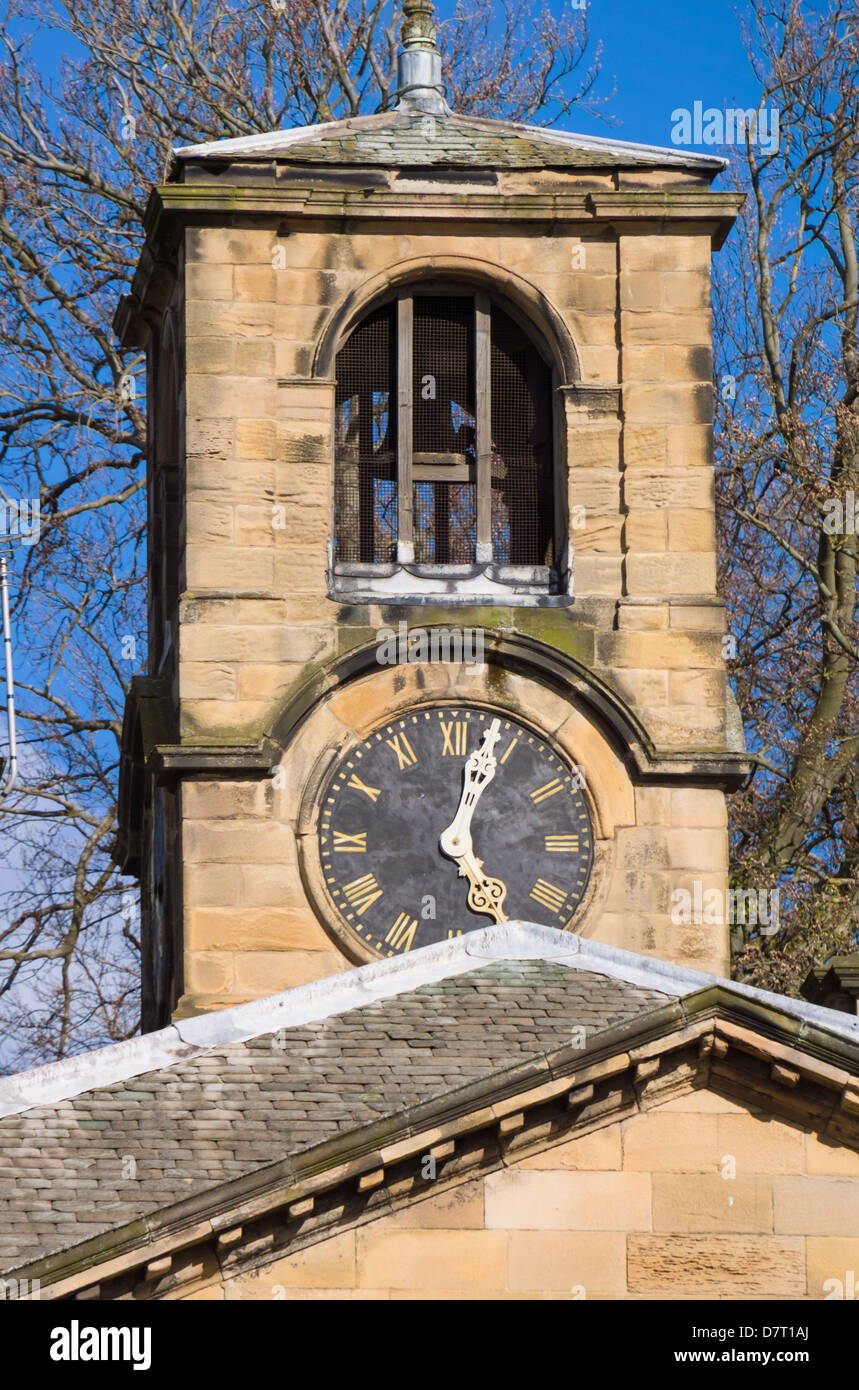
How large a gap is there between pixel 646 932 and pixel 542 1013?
4673 mm

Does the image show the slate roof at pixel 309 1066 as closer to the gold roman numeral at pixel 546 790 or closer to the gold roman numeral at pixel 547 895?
the gold roman numeral at pixel 547 895

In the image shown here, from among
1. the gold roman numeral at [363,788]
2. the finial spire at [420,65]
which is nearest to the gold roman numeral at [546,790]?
the gold roman numeral at [363,788]

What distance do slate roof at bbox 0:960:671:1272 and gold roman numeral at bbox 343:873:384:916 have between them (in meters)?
3.55

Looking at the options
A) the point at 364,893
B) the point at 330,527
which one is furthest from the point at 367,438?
the point at 364,893

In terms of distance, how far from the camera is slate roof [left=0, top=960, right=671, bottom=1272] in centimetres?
2041

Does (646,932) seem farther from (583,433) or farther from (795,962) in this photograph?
(795,962)

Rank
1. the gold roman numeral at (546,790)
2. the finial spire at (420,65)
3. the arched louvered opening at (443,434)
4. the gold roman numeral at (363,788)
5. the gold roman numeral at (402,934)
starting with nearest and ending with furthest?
the gold roman numeral at (402,934) < the gold roman numeral at (363,788) < the gold roman numeral at (546,790) < the arched louvered opening at (443,434) < the finial spire at (420,65)

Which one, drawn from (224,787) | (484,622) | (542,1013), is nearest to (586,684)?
(484,622)

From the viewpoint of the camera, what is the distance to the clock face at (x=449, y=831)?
2622 cm

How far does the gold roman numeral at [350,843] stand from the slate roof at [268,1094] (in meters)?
3.71

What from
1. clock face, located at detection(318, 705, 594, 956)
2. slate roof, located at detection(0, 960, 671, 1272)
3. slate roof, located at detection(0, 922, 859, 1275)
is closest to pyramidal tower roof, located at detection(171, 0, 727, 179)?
clock face, located at detection(318, 705, 594, 956)

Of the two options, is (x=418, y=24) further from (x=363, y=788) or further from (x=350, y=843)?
(x=350, y=843)

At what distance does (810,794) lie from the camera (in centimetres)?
3450

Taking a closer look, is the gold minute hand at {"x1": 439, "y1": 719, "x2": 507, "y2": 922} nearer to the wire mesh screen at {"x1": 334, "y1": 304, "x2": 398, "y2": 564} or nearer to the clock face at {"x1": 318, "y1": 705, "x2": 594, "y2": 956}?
the clock face at {"x1": 318, "y1": 705, "x2": 594, "y2": 956}
